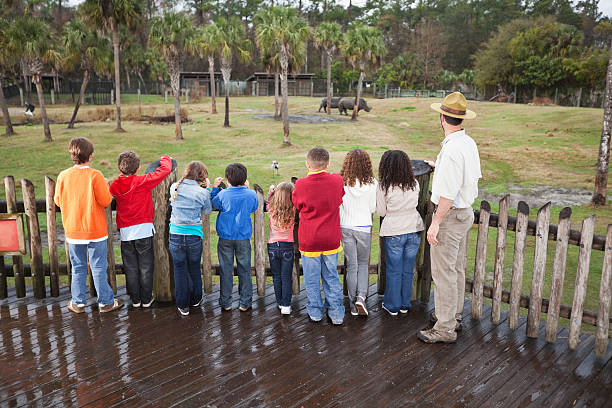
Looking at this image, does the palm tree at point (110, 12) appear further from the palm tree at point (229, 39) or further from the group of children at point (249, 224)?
the group of children at point (249, 224)

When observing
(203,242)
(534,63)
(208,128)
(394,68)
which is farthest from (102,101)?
(203,242)

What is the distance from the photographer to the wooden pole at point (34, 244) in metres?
4.63

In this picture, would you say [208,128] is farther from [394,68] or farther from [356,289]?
[394,68]

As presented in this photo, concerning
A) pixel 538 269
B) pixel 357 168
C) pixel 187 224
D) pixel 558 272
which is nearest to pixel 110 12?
pixel 187 224

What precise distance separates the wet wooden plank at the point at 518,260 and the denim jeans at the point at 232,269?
2.30 metres

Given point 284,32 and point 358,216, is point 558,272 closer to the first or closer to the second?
point 358,216

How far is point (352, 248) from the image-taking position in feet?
14.6

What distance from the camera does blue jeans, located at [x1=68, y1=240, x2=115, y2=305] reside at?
436 cm

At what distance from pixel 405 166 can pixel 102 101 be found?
45.1 metres

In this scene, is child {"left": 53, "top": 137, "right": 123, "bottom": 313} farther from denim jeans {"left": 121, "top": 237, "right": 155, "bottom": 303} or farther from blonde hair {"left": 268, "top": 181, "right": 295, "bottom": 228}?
blonde hair {"left": 268, "top": 181, "right": 295, "bottom": 228}

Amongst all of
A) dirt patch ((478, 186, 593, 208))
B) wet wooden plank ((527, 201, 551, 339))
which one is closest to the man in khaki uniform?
wet wooden plank ((527, 201, 551, 339))

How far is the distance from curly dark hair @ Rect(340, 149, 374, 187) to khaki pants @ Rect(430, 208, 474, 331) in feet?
2.63

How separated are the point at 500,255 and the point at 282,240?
189 cm

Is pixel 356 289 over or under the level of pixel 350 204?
under
